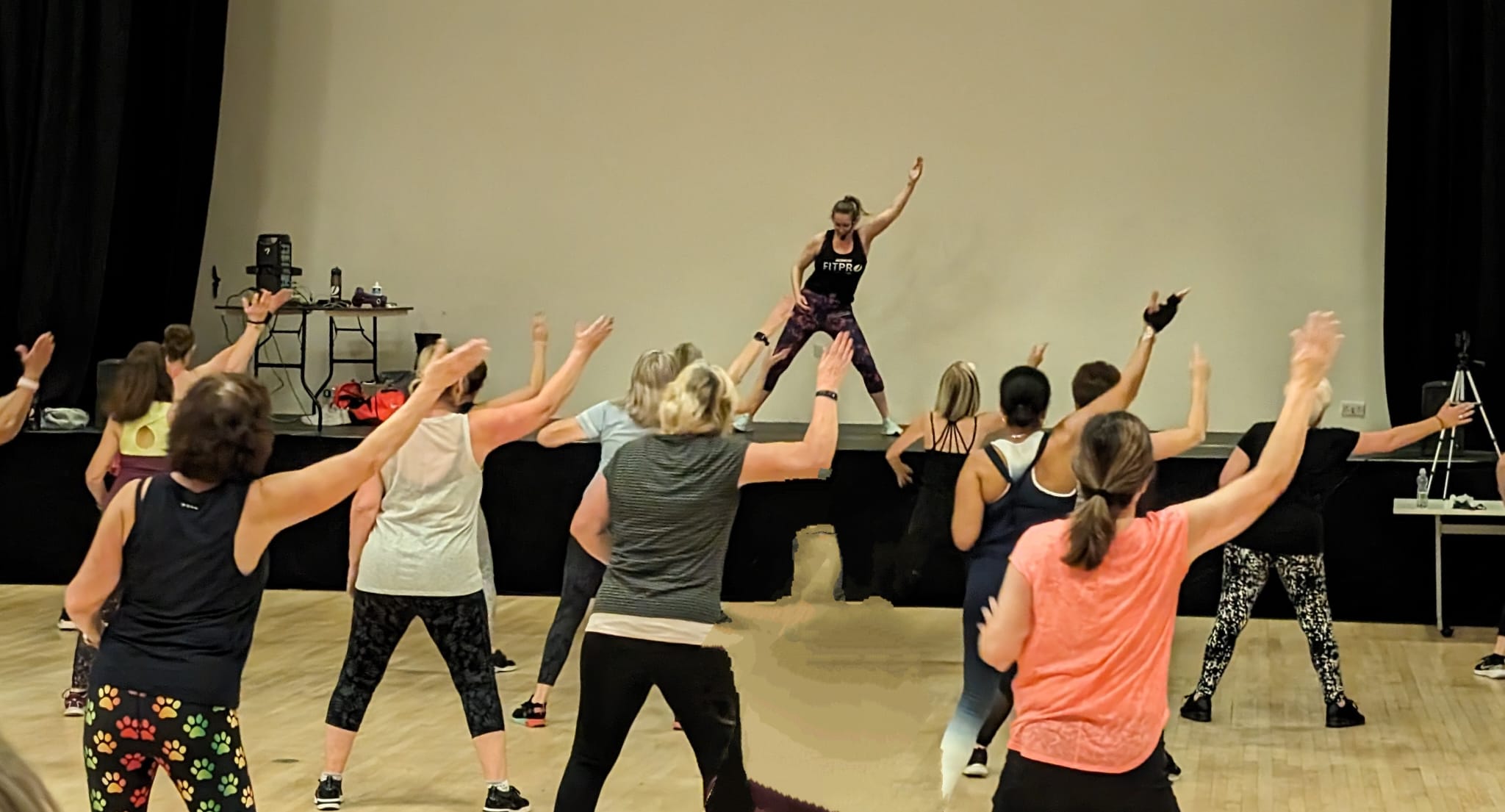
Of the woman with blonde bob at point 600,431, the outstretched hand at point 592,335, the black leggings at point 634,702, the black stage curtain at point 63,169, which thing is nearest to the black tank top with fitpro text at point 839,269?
A: the woman with blonde bob at point 600,431

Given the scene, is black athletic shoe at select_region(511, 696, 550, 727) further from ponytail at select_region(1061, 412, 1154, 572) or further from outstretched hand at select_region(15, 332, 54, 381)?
ponytail at select_region(1061, 412, 1154, 572)

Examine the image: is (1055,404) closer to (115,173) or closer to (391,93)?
(391,93)

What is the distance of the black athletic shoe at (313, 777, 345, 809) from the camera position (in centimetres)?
452

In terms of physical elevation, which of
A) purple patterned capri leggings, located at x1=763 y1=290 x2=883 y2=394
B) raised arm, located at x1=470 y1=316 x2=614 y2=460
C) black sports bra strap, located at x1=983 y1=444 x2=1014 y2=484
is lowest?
black sports bra strap, located at x1=983 y1=444 x2=1014 y2=484

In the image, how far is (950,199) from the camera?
10125 millimetres

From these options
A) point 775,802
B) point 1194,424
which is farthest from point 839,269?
point 775,802

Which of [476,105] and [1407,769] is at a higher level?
[476,105]

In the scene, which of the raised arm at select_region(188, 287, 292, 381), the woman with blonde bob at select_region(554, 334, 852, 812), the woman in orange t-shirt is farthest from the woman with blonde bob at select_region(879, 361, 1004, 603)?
the raised arm at select_region(188, 287, 292, 381)

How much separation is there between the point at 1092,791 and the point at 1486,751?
349 cm

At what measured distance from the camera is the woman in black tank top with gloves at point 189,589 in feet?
9.29

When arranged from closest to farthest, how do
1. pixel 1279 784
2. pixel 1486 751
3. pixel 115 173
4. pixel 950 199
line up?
pixel 1279 784, pixel 1486 751, pixel 115 173, pixel 950 199

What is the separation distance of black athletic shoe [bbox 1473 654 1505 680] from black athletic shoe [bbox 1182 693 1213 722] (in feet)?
5.03

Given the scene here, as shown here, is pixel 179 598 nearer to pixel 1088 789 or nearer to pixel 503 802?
pixel 1088 789

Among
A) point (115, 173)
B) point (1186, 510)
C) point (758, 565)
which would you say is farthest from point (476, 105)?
point (1186, 510)
